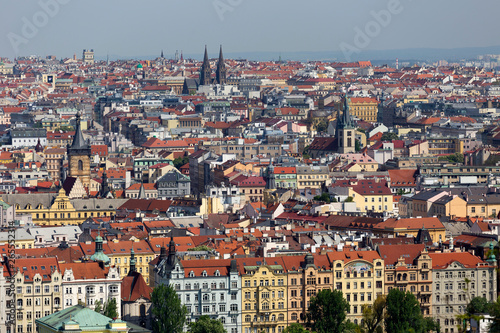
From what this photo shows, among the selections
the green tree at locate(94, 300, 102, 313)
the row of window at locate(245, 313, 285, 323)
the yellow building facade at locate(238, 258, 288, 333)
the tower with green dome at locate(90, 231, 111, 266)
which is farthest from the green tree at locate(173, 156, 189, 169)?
the green tree at locate(94, 300, 102, 313)

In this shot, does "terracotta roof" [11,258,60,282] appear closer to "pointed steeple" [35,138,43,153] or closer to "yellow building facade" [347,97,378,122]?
"pointed steeple" [35,138,43,153]

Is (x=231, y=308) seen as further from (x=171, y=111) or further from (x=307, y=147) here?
(x=171, y=111)

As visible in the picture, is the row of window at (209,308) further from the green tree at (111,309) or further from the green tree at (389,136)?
the green tree at (389,136)

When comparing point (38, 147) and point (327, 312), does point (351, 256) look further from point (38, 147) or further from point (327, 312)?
point (38, 147)

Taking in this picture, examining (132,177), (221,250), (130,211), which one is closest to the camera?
(221,250)

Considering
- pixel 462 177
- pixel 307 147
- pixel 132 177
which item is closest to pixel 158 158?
pixel 132 177

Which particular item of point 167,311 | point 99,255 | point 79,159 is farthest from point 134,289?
point 79,159
